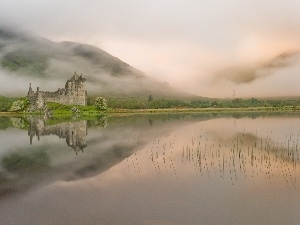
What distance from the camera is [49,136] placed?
55500 millimetres

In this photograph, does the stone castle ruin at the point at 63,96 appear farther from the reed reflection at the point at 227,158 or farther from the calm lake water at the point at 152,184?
the calm lake water at the point at 152,184

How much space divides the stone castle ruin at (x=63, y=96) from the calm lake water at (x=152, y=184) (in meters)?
101

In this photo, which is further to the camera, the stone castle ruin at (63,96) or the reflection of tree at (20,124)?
the stone castle ruin at (63,96)

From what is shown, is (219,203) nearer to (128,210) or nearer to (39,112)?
(128,210)

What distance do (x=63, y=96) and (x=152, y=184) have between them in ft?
423

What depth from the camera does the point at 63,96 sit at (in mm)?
148500

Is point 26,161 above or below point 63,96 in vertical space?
below

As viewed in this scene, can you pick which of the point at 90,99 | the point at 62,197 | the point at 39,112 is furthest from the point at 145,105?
the point at 62,197

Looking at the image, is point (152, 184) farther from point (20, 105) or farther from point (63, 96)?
point (63, 96)

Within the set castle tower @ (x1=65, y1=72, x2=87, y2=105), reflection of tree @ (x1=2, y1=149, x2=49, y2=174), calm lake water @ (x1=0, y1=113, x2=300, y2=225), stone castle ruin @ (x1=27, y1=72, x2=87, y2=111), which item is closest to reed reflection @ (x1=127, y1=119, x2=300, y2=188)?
calm lake water @ (x1=0, y1=113, x2=300, y2=225)

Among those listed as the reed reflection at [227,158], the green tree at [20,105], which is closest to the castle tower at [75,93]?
the green tree at [20,105]

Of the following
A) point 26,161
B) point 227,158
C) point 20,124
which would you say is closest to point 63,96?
point 20,124

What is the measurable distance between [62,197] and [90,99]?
500 feet

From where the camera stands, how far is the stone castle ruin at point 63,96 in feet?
459
